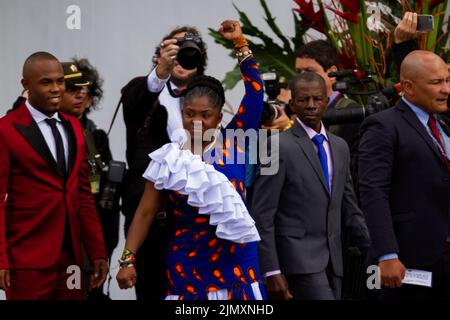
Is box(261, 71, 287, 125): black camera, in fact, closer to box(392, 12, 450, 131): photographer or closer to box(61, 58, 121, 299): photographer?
box(392, 12, 450, 131): photographer

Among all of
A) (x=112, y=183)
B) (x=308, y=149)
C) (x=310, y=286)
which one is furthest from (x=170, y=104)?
(x=310, y=286)

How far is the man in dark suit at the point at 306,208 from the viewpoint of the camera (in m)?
6.62

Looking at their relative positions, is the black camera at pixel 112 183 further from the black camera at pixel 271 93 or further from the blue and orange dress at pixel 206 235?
the blue and orange dress at pixel 206 235

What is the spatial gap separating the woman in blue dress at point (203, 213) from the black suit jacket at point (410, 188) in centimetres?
66

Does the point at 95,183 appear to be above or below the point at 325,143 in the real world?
below

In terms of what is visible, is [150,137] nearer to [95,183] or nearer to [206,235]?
[95,183]

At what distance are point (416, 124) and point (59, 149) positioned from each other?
1.89 m

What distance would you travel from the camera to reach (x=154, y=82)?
7008 millimetres

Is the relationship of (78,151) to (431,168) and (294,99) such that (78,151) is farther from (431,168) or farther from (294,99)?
(431,168)

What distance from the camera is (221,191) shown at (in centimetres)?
623

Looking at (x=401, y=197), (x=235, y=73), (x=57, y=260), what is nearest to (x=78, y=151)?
(x=57, y=260)

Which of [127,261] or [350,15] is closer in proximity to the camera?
[127,261]
